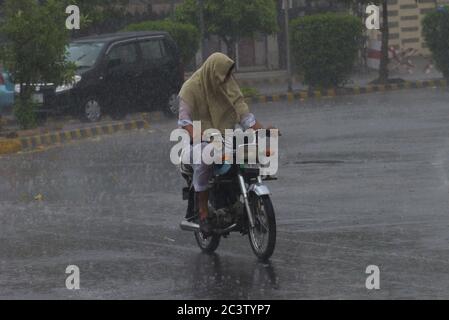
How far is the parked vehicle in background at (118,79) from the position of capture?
86.6 feet

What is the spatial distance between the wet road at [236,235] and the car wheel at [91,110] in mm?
4332

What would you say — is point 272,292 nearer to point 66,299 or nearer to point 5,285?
point 66,299

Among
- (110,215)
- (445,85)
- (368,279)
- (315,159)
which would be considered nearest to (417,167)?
(315,159)

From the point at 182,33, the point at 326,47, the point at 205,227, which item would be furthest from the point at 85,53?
the point at 205,227

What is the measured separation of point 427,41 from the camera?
124 ft

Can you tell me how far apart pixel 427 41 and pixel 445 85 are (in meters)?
1.97

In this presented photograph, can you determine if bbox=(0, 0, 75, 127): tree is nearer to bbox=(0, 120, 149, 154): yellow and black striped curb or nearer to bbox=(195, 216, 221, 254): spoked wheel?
bbox=(0, 120, 149, 154): yellow and black striped curb

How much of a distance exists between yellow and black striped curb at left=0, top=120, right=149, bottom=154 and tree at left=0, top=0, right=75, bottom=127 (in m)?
0.85

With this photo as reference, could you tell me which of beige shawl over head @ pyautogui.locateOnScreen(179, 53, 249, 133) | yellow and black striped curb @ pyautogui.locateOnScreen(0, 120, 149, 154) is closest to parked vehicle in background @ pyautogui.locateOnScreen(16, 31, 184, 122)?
yellow and black striped curb @ pyautogui.locateOnScreen(0, 120, 149, 154)

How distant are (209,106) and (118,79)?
16.9 meters

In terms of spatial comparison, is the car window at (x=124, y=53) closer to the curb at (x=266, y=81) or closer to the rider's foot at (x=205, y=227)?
the curb at (x=266, y=81)

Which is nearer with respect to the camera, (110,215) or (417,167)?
(110,215)

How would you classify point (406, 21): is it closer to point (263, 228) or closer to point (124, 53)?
point (124, 53)

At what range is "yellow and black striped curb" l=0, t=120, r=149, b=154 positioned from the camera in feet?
71.4
